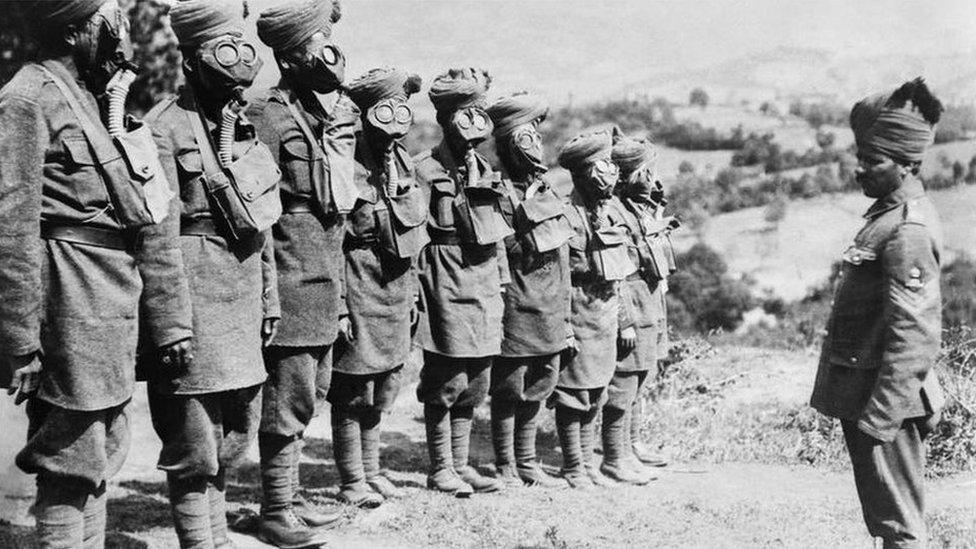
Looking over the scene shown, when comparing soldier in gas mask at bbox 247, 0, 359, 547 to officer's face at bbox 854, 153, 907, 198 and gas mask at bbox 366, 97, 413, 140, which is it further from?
officer's face at bbox 854, 153, 907, 198

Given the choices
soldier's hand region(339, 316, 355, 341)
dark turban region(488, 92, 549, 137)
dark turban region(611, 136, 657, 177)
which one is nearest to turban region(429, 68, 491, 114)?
dark turban region(488, 92, 549, 137)

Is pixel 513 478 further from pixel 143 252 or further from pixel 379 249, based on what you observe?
pixel 143 252

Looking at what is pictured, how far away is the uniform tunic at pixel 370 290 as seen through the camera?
5.53m

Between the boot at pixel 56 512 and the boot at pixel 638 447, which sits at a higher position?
the boot at pixel 56 512

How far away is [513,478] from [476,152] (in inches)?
91.1

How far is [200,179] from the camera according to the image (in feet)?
13.9

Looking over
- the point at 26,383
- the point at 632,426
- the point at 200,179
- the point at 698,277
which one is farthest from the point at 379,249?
the point at 698,277

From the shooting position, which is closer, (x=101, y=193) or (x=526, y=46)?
(x=101, y=193)

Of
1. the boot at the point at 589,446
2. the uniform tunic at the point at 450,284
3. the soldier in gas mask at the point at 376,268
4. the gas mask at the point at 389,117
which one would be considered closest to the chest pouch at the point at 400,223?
the soldier in gas mask at the point at 376,268

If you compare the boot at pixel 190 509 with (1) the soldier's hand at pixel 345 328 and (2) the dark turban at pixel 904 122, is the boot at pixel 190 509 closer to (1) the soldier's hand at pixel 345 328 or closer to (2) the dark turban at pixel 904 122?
(1) the soldier's hand at pixel 345 328

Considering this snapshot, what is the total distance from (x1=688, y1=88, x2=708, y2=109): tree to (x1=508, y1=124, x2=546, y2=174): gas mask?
24.4 metres

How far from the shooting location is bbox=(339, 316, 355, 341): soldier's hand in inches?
212

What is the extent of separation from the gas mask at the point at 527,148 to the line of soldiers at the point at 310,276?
2 cm

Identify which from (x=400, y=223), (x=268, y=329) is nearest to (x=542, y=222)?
(x=400, y=223)
